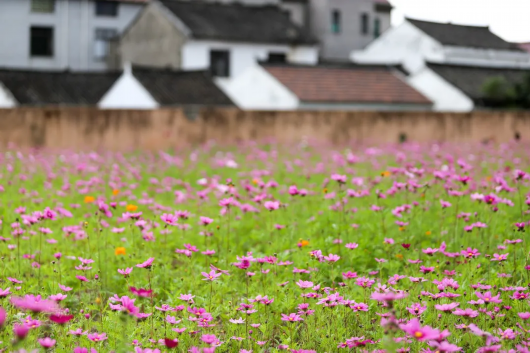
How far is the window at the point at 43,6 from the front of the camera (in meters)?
33.0

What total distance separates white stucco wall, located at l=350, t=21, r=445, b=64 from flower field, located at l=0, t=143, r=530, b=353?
81.2 feet

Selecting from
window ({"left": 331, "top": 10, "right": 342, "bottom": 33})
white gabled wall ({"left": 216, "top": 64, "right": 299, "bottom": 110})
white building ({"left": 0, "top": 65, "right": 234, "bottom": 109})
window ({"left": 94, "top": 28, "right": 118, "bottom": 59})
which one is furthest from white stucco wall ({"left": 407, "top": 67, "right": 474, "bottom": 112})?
window ({"left": 94, "top": 28, "right": 118, "bottom": 59})

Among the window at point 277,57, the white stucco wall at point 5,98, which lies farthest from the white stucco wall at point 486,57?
the white stucco wall at point 5,98

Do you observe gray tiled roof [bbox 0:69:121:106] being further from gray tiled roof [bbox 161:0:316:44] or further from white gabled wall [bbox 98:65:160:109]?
gray tiled roof [bbox 161:0:316:44]

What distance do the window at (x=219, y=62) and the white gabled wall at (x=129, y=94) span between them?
19.3ft

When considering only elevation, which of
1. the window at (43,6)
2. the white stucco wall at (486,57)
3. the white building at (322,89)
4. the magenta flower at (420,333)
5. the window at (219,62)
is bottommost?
the magenta flower at (420,333)

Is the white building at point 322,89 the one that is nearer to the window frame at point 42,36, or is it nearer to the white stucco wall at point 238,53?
the white stucco wall at point 238,53

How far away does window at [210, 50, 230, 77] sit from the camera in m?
29.5

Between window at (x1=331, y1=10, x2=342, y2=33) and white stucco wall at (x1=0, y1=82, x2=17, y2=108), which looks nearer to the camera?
white stucco wall at (x1=0, y1=82, x2=17, y2=108)

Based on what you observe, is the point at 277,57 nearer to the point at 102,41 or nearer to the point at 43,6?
the point at 102,41

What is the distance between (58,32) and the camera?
3341cm

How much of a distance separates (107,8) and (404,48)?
14013 millimetres

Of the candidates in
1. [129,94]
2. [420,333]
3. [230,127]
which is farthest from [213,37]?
[420,333]

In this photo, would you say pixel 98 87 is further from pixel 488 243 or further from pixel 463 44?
pixel 488 243
